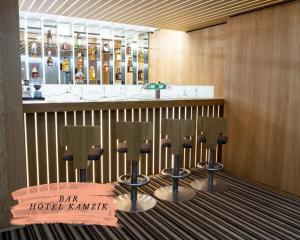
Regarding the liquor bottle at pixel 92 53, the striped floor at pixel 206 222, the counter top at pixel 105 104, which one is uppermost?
the liquor bottle at pixel 92 53

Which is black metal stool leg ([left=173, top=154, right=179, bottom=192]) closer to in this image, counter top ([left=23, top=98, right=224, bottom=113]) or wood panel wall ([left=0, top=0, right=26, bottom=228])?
counter top ([left=23, top=98, right=224, bottom=113])

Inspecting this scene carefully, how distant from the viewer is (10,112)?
2.69 m

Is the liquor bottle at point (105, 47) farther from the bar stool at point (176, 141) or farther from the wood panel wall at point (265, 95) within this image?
the bar stool at point (176, 141)

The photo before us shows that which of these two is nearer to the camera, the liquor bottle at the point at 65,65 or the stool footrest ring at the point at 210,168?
the stool footrest ring at the point at 210,168

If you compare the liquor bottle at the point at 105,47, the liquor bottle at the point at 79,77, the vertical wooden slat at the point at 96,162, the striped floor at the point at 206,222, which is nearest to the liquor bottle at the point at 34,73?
the liquor bottle at the point at 79,77

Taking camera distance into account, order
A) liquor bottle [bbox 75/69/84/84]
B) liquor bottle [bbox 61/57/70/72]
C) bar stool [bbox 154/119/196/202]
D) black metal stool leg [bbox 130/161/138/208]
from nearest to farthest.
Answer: black metal stool leg [bbox 130/161/138/208] → bar stool [bbox 154/119/196/202] → liquor bottle [bbox 75/69/84/84] → liquor bottle [bbox 61/57/70/72]

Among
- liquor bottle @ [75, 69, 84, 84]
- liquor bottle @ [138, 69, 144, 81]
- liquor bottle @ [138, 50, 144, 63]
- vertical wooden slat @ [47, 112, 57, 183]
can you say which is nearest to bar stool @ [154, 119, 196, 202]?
vertical wooden slat @ [47, 112, 57, 183]

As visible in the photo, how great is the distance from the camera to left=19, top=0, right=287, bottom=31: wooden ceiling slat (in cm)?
379

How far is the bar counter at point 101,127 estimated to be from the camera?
3232mm

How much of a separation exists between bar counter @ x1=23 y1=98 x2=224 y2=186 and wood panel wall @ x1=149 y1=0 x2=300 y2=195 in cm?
51

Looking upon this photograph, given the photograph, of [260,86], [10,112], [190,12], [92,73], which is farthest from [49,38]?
[260,86]

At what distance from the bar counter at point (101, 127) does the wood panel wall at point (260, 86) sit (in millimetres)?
510

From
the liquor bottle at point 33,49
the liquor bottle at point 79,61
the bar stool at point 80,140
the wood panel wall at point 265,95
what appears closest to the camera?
the bar stool at point 80,140

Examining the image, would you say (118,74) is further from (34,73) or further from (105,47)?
(34,73)
